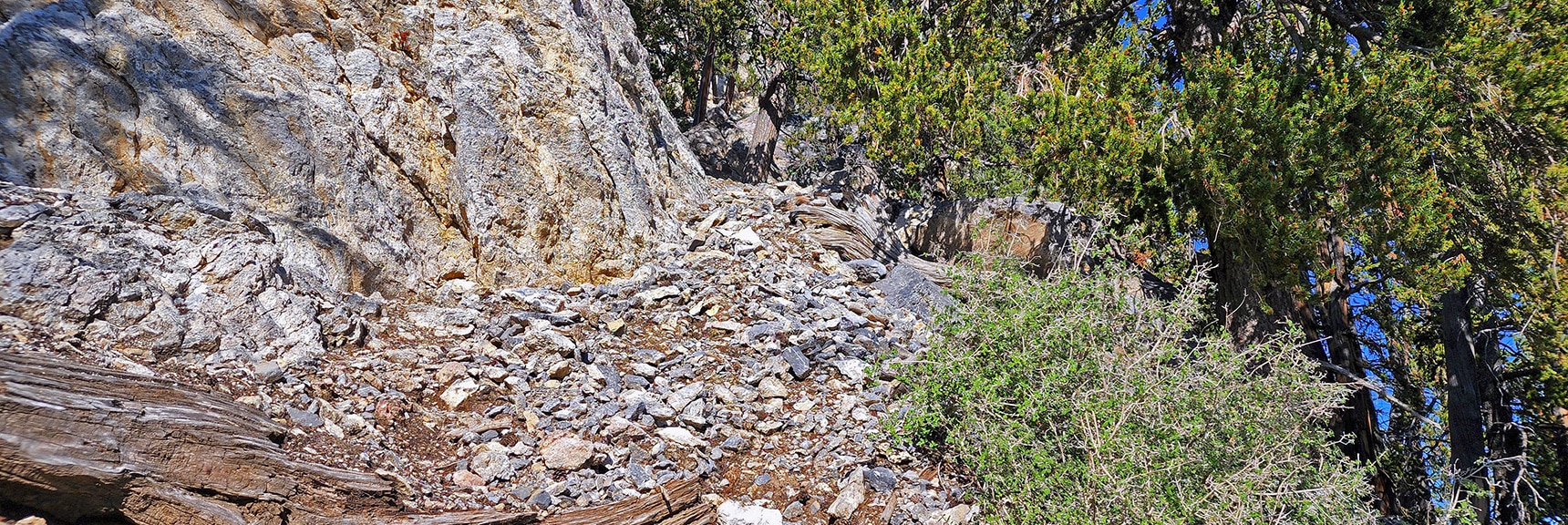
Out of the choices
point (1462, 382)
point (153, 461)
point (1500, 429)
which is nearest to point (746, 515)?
point (153, 461)

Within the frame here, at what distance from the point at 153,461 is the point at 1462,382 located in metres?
10.6

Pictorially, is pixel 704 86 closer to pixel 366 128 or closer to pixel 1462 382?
pixel 366 128

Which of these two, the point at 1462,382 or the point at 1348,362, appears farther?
the point at 1348,362

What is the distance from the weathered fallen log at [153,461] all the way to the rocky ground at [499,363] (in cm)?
24

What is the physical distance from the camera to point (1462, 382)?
8.63 m

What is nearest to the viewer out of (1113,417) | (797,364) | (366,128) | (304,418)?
(304,418)

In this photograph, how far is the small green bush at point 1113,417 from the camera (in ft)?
17.4

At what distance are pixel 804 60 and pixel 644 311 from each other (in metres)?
4.45

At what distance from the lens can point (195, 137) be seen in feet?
20.0

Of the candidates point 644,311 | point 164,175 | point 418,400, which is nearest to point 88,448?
point 418,400

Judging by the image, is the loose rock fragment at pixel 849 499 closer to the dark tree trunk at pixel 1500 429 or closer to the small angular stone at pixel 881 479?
the small angular stone at pixel 881 479

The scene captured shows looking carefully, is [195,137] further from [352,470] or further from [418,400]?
[352,470]

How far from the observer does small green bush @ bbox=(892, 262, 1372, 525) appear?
209 inches

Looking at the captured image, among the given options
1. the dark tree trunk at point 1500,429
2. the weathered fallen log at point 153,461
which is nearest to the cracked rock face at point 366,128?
the weathered fallen log at point 153,461
